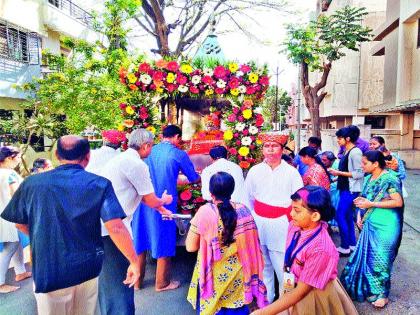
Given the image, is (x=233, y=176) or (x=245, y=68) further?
(x=245, y=68)

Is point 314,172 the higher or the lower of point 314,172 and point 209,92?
the lower

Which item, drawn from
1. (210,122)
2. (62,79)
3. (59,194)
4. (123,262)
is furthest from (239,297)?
(62,79)

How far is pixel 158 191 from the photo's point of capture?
14.4 feet

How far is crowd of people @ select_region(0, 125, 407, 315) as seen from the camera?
2.30 m

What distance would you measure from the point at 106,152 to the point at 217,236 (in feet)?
8.99

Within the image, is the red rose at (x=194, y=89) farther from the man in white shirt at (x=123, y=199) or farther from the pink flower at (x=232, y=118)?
the man in white shirt at (x=123, y=199)

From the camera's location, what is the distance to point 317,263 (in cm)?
218

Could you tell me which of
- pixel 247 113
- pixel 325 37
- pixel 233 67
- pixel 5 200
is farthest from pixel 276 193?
pixel 325 37

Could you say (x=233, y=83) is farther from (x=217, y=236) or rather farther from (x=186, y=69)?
(x=217, y=236)

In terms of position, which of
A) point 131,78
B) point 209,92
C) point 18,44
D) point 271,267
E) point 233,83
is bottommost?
point 271,267

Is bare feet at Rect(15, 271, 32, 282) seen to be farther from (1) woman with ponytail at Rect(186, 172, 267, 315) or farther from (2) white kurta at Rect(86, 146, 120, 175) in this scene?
(1) woman with ponytail at Rect(186, 172, 267, 315)

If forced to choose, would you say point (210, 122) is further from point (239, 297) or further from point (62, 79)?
point (62, 79)

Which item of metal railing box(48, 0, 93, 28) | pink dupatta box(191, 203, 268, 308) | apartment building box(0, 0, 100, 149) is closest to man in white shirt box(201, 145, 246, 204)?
pink dupatta box(191, 203, 268, 308)

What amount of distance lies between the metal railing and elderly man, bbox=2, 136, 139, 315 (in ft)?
53.9
